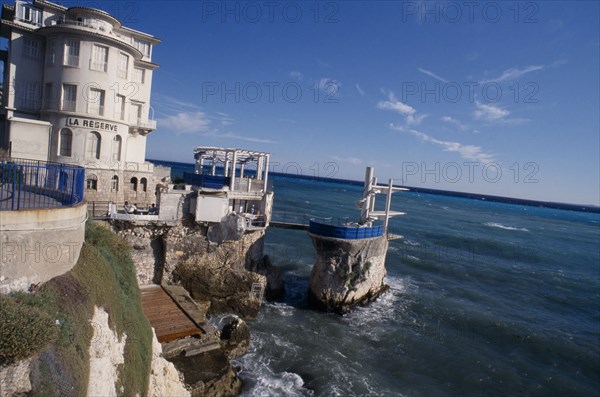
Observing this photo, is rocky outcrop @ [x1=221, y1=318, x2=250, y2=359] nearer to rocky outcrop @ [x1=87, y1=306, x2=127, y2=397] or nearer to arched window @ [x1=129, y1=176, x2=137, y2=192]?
rocky outcrop @ [x1=87, y1=306, x2=127, y2=397]

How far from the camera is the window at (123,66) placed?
2438cm

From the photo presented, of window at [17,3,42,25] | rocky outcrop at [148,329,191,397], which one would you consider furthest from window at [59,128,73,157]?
rocky outcrop at [148,329,191,397]

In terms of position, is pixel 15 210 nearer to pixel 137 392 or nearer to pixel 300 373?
pixel 137 392

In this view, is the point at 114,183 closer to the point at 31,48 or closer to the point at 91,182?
the point at 91,182

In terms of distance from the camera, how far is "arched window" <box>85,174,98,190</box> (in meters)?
23.6

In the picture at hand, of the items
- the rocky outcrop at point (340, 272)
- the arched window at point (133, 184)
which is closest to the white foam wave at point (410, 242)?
the rocky outcrop at point (340, 272)

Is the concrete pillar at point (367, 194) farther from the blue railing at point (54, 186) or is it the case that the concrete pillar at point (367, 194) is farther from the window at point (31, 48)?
the window at point (31, 48)

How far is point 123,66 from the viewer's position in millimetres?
24703

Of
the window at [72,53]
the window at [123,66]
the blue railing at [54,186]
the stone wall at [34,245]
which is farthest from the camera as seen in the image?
the window at [123,66]

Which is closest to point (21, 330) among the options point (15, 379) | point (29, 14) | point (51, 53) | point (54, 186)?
point (15, 379)

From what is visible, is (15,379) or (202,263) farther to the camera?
(202,263)

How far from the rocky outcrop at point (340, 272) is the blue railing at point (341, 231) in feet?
0.99

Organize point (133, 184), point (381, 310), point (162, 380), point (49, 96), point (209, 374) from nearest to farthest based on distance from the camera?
point (162, 380), point (209, 374), point (49, 96), point (133, 184), point (381, 310)

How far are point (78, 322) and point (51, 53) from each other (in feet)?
72.7
